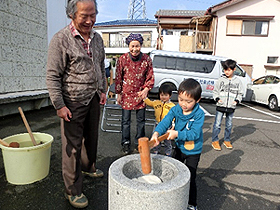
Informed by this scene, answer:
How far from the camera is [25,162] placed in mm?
2213

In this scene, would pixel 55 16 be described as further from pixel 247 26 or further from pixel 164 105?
pixel 247 26

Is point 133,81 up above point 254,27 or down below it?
below

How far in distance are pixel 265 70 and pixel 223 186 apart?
45.2 feet

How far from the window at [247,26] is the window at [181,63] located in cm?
616

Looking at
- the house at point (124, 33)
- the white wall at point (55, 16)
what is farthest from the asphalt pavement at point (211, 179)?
the house at point (124, 33)

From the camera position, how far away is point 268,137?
15.5 feet

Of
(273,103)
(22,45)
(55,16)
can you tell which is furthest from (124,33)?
(22,45)

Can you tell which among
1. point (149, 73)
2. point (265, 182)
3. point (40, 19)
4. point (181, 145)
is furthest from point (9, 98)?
point (265, 182)

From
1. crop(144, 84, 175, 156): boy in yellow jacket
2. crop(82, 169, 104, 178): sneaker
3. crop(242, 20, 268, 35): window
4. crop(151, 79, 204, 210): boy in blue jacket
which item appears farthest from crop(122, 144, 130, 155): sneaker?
crop(242, 20, 268, 35): window

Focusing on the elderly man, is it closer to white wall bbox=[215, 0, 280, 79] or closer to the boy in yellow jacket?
the boy in yellow jacket

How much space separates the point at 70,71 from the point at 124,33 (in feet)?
80.4

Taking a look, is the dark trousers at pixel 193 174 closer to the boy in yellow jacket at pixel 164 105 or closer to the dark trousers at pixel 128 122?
the boy in yellow jacket at pixel 164 105

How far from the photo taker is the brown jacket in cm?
180

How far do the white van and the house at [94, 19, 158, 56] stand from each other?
1469cm
